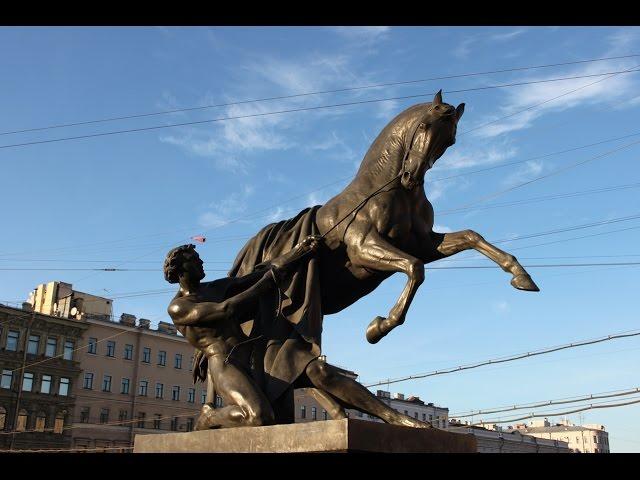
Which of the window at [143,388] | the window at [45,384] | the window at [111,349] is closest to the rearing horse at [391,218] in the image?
the window at [45,384]

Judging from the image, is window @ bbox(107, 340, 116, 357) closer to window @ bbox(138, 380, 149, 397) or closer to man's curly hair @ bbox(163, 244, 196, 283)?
window @ bbox(138, 380, 149, 397)

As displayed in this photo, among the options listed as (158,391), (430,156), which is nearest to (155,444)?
(430,156)

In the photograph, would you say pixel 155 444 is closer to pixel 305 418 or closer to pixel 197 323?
pixel 197 323

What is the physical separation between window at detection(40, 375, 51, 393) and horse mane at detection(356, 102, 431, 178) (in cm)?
4712

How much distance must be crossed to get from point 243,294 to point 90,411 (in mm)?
49457

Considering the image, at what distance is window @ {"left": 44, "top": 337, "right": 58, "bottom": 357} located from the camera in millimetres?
50875

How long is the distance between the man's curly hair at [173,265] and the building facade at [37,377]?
143ft

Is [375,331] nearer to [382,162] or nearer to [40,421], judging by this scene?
[382,162]

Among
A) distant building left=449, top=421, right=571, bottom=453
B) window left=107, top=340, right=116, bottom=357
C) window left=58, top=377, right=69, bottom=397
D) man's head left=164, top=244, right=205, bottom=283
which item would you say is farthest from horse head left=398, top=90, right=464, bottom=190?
distant building left=449, top=421, right=571, bottom=453

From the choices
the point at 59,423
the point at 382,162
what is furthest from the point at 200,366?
the point at 59,423

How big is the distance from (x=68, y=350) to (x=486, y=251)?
50.1 meters
